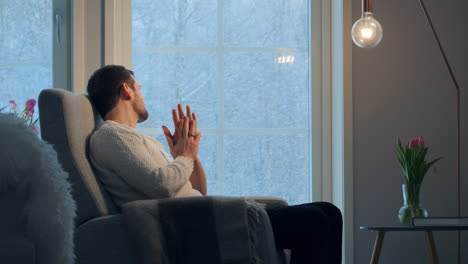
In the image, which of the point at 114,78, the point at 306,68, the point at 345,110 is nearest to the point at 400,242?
the point at 345,110

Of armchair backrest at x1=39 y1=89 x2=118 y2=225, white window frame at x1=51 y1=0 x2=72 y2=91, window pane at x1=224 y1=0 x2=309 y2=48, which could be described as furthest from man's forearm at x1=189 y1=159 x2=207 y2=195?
window pane at x1=224 y1=0 x2=309 y2=48

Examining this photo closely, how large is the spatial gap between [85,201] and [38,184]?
2.96ft

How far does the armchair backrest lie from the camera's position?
6.84ft

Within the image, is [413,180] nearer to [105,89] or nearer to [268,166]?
[268,166]

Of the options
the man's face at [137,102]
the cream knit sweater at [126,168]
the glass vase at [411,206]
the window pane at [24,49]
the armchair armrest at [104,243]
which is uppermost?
the window pane at [24,49]

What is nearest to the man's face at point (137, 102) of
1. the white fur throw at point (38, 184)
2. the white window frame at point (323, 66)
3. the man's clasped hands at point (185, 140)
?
the man's clasped hands at point (185, 140)

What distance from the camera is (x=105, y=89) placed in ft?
8.34

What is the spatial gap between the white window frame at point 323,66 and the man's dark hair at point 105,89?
114 centimetres

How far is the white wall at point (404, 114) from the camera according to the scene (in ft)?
12.6

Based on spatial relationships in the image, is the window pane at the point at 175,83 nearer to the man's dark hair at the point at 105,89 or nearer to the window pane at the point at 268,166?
the window pane at the point at 268,166

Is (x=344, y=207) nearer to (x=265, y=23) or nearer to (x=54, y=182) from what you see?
(x=265, y=23)

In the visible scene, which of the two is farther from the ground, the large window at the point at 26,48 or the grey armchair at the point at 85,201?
the large window at the point at 26,48

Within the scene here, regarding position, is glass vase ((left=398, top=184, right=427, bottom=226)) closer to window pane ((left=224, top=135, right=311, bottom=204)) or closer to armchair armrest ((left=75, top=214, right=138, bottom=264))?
window pane ((left=224, top=135, right=311, bottom=204))

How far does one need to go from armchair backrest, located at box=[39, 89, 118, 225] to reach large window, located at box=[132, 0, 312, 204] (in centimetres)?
184
